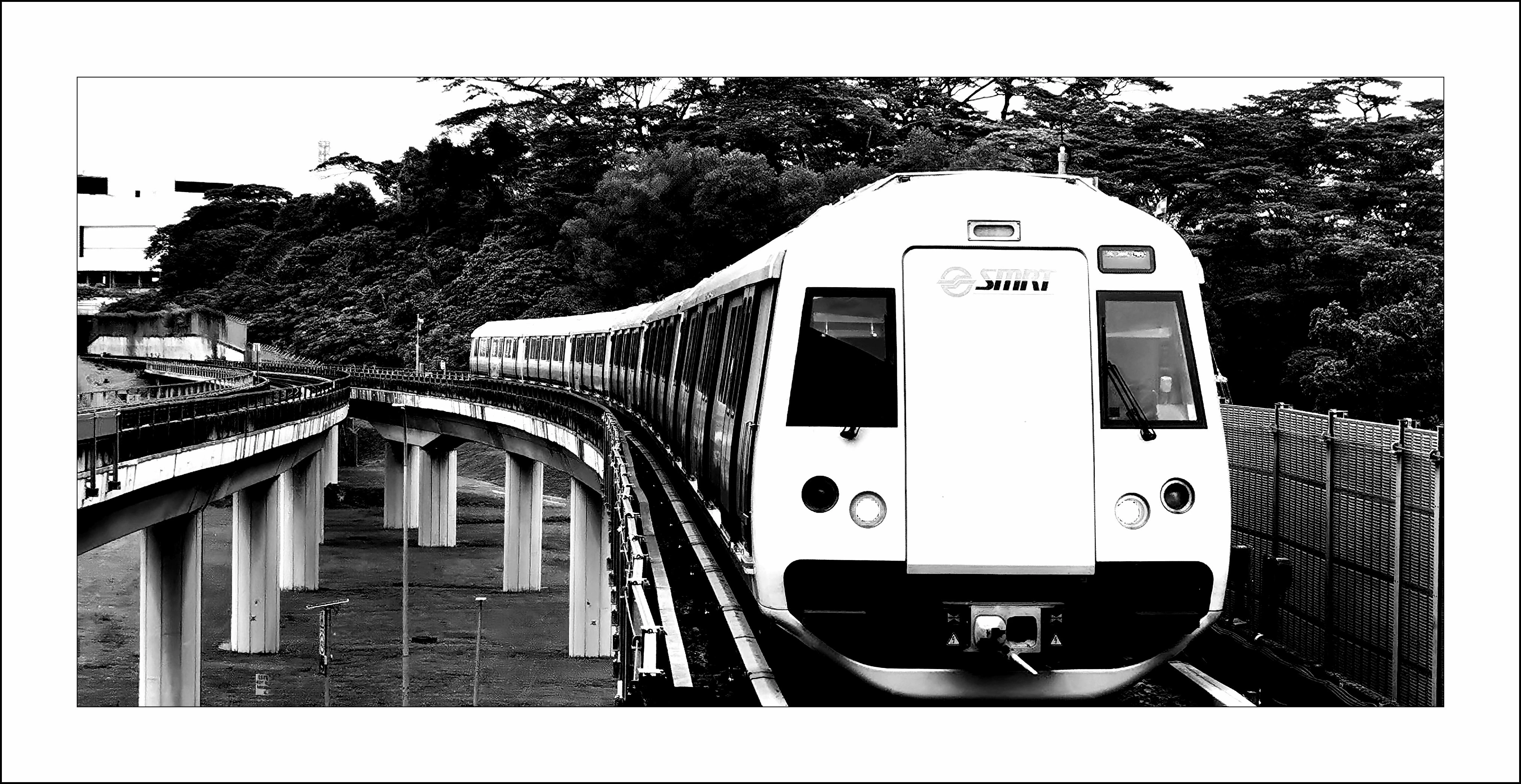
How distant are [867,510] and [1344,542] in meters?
3.79

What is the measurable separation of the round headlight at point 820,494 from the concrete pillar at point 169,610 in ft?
57.1

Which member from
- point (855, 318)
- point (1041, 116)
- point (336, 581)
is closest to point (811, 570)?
point (855, 318)

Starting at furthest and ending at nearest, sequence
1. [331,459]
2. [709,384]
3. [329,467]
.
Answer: [329,467] < [331,459] < [709,384]

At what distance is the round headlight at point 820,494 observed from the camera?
7.97 meters

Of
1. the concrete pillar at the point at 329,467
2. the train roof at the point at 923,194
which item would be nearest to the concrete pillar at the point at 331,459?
the concrete pillar at the point at 329,467

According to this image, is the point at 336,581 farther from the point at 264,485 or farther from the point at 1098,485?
the point at 1098,485

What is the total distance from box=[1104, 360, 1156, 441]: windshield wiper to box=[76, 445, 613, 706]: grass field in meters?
18.5

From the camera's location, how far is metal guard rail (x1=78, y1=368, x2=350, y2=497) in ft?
53.5

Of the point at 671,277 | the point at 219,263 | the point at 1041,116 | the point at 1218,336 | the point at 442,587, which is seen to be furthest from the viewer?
the point at 219,263

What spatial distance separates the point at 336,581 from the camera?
47594 mm

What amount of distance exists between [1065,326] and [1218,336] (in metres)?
20.0

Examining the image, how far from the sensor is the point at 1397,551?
9.14 m

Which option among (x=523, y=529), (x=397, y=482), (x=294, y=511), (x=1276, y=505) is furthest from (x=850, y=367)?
(x=397, y=482)

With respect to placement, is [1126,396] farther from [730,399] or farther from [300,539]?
[300,539]
